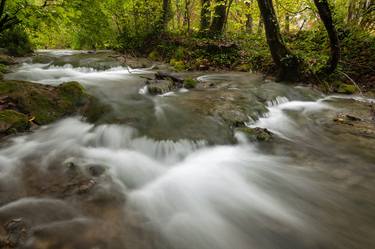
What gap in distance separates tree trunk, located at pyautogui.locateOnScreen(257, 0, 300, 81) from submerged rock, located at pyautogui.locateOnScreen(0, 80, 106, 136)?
525cm

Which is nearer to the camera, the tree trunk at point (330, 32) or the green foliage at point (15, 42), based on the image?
the tree trunk at point (330, 32)

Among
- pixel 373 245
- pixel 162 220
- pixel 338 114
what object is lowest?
pixel 162 220

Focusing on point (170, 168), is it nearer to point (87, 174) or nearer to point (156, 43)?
point (87, 174)

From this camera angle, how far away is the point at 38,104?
15.8 ft

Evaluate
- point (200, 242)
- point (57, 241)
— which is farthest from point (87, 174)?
point (200, 242)

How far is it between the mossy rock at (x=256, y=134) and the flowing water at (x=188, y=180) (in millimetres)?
136

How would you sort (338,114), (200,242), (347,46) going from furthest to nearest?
(347,46) < (338,114) < (200,242)

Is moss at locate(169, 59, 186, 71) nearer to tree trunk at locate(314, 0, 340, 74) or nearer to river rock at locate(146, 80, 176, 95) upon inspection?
river rock at locate(146, 80, 176, 95)

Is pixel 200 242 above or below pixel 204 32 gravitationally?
below

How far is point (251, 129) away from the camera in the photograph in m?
4.64

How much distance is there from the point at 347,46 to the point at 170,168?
848 centimetres

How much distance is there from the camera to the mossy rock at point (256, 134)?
14.7 ft

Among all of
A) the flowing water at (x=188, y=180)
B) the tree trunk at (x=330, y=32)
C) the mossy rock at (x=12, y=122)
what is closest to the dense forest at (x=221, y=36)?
the tree trunk at (x=330, y=32)

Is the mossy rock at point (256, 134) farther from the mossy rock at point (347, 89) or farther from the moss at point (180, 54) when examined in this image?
the moss at point (180, 54)
